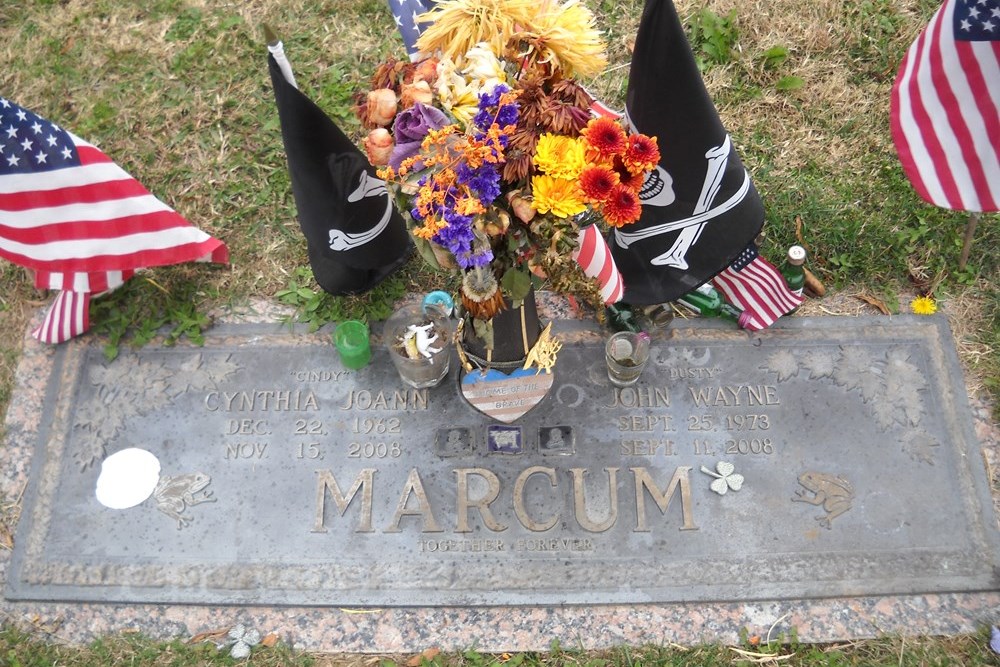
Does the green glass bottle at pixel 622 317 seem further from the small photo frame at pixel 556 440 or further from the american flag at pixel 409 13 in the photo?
the american flag at pixel 409 13

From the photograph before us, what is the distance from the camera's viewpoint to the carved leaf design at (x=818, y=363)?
313cm

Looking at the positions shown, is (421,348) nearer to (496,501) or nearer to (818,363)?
(496,501)

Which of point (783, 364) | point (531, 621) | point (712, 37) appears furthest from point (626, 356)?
point (712, 37)

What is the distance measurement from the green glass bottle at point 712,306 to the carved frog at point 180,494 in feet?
7.08

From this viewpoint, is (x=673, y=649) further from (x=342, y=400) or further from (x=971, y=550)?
(x=342, y=400)

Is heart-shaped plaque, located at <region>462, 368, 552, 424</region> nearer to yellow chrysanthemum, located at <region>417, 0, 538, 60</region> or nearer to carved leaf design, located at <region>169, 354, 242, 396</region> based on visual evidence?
carved leaf design, located at <region>169, 354, 242, 396</region>

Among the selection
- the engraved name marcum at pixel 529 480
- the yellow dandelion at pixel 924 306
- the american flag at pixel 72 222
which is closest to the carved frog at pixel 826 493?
the engraved name marcum at pixel 529 480

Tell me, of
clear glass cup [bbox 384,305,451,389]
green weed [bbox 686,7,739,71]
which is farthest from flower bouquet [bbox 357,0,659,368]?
green weed [bbox 686,7,739,71]

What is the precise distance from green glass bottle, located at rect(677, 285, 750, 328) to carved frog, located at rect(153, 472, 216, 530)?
7.08ft

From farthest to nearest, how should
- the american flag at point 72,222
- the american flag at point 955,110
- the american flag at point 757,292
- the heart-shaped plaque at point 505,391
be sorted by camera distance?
1. the american flag at point 757,292
2. the heart-shaped plaque at point 505,391
3. the american flag at point 72,222
4. the american flag at point 955,110

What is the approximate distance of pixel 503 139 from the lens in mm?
1921

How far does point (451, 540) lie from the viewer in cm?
286

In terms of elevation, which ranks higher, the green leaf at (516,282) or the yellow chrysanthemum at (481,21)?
the yellow chrysanthemum at (481,21)

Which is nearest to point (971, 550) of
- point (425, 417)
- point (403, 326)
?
point (425, 417)
